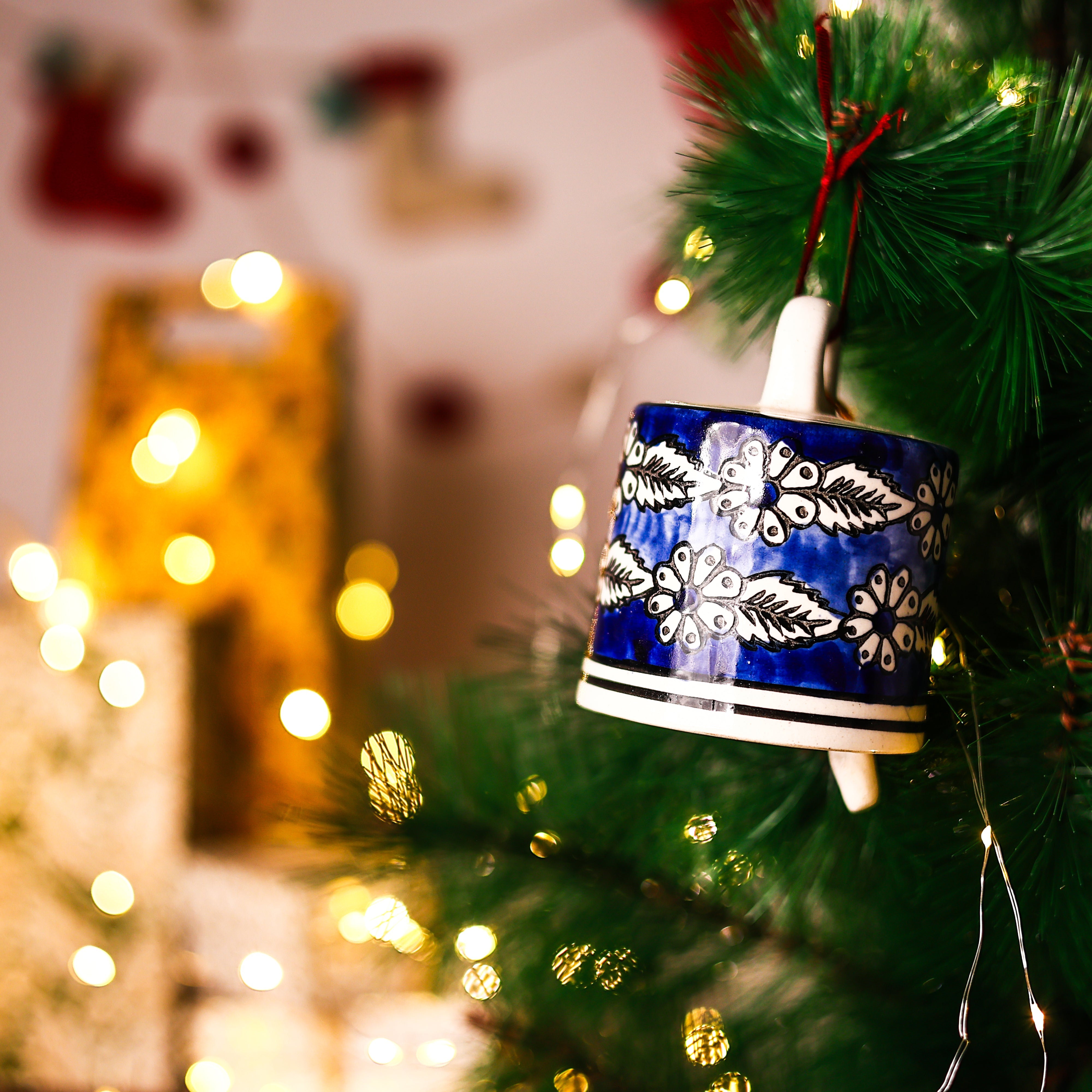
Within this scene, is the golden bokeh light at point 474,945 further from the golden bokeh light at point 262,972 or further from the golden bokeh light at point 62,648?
the golden bokeh light at point 62,648

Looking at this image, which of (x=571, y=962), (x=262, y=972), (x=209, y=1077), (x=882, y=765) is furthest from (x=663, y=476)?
(x=209, y=1077)

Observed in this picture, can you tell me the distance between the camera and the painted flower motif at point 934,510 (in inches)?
11.8

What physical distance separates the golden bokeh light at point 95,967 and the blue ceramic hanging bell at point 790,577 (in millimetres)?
621

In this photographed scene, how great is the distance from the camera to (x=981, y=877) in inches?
12.9

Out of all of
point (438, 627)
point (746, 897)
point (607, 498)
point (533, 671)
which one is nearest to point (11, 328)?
point (438, 627)

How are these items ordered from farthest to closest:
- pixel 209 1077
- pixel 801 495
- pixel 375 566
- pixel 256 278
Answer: pixel 375 566 < pixel 256 278 < pixel 209 1077 < pixel 801 495

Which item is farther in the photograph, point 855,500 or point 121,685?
point 121,685

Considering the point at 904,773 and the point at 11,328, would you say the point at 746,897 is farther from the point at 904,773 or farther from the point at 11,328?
the point at 11,328

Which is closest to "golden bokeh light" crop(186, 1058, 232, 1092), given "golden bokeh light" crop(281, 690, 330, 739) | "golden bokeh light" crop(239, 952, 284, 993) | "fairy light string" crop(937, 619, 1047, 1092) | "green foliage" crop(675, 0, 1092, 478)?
"golden bokeh light" crop(239, 952, 284, 993)

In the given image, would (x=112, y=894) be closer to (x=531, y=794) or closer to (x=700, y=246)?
(x=531, y=794)

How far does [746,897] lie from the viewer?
42 cm

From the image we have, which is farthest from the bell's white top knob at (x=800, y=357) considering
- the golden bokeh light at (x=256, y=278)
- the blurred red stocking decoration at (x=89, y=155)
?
the blurred red stocking decoration at (x=89, y=155)

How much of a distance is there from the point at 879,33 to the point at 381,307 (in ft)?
2.94

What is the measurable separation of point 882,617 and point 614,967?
0.74 ft
